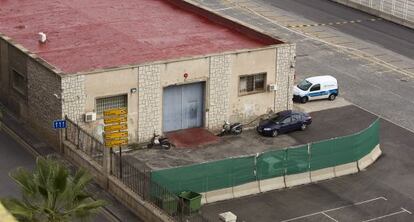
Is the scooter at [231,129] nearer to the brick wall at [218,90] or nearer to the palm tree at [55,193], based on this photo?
the brick wall at [218,90]

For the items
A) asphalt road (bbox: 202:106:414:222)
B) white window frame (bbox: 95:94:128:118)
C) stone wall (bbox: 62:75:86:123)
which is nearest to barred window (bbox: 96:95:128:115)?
white window frame (bbox: 95:94:128:118)

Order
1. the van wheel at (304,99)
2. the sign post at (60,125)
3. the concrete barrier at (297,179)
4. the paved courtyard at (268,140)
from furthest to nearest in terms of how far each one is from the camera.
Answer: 1. the van wheel at (304,99)
2. the paved courtyard at (268,140)
3. the sign post at (60,125)
4. the concrete barrier at (297,179)

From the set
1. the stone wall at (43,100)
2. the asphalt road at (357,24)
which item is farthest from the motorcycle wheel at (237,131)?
the asphalt road at (357,24)

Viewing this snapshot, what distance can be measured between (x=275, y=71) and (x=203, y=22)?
28.3ft

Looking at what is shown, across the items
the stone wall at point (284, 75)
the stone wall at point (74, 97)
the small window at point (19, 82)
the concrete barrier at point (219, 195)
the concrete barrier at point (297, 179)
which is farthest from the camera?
the stone wall at point (284, 75)

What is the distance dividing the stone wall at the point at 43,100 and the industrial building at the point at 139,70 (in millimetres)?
59

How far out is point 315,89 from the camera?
6378 centimetres

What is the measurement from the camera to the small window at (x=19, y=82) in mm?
55822

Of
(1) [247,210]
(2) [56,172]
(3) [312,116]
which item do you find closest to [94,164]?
(1) [247,210]

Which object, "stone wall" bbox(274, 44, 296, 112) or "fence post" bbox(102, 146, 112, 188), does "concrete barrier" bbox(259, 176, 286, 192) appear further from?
"stone wall" bbox(274, 44, 296, 112)

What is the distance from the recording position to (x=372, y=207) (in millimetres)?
47500

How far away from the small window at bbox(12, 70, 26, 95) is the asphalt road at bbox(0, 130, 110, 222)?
298cm

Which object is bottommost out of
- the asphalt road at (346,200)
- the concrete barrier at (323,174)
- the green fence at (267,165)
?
the asphalt road at (346,200)

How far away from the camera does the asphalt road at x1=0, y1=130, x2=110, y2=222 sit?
4718 centimetres
